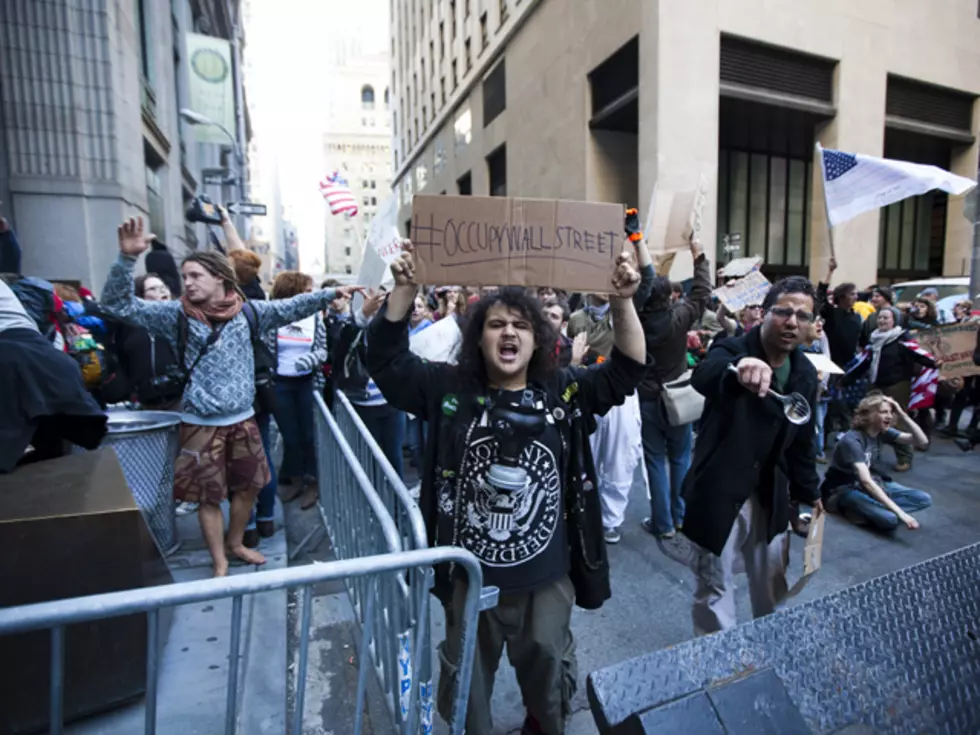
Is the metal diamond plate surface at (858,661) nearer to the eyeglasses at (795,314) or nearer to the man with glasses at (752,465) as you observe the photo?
the man with glasses at (752,465)

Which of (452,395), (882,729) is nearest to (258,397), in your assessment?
(452,395)

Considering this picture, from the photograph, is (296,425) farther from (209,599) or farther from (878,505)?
(878,505)

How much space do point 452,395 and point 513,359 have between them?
10.6 inches

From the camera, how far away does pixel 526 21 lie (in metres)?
18.9

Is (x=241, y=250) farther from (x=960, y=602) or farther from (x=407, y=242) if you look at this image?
(x=960, y=602)

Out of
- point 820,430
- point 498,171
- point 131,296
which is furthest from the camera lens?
point 498,171

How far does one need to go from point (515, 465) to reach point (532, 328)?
0.51 meters

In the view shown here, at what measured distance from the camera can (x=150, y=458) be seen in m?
3.51

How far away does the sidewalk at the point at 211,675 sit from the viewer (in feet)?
7.75

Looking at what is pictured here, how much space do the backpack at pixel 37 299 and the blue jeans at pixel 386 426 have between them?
7.16 feet

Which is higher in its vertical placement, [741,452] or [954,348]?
[954,348]

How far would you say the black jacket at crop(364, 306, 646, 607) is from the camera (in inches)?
82.0

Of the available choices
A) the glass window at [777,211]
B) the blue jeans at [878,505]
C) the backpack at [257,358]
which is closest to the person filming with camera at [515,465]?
the backpack at [257,358]

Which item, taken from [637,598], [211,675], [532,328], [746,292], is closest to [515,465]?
[532,328]
